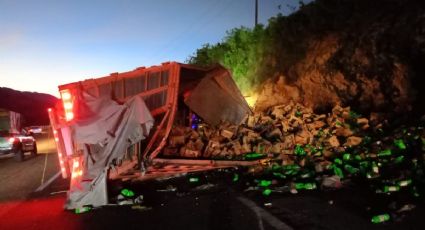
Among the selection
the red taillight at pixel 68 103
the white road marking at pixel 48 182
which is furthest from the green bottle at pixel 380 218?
the white road marking at pixel 48 182

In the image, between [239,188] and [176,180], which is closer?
[239,188]

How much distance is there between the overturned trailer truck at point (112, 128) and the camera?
25.9 ft

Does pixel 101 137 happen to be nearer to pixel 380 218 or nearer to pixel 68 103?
pixel 68 103

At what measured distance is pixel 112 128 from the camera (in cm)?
805

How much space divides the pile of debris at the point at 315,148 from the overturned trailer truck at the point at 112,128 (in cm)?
159

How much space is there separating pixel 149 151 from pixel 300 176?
3.15m

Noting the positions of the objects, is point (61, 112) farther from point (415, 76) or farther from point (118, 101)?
point (415, 76)

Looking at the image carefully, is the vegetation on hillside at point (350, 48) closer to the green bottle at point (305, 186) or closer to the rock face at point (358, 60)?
the rock face at point (358, 60)

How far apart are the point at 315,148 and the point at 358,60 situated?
12.7ft

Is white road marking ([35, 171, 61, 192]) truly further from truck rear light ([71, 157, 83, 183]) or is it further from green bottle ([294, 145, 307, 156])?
green bottle ([294, 145, 307, 156])

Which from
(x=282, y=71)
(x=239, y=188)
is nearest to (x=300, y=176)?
(x=239, y=188)

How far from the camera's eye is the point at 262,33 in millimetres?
19641

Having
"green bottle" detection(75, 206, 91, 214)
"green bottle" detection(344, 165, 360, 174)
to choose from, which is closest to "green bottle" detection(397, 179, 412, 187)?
"green bottle" detection(344, 165, 360, 174)

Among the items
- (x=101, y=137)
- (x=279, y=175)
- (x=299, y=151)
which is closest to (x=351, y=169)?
(x=279, y=175)
